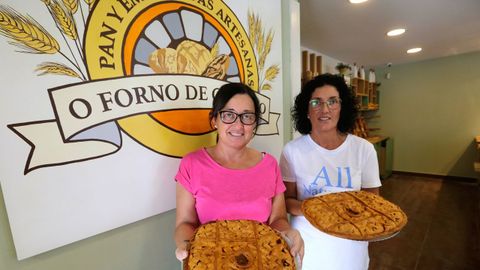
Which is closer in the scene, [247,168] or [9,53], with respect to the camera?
[9,53]

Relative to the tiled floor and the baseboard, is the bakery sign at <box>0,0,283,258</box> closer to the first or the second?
the tiled floor

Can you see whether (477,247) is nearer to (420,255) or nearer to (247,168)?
(420,255)

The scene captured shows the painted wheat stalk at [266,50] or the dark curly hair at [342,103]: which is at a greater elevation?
the painted wheat stalk at [266,50]

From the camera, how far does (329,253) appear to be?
3.36 ft

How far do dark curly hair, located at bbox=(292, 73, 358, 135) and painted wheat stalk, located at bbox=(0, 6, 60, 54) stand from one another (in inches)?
42.6

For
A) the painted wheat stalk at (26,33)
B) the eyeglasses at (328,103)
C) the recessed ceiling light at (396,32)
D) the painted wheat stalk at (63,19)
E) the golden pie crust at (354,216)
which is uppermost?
the recessed ceiling light at (396,32)

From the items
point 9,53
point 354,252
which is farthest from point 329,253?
point 9,53

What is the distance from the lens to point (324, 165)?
1104 mm

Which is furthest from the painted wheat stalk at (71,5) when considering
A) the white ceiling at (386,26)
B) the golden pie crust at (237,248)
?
the white ceiling at (386,26)

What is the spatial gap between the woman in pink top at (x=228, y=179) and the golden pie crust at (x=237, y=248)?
0.30ft

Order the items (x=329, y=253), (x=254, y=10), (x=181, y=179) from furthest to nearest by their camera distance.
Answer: (x=254, y=10), (x=329, y=253), (x=181, y=179)

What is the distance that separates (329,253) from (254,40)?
4.09 ft

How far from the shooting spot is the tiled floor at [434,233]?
222cm

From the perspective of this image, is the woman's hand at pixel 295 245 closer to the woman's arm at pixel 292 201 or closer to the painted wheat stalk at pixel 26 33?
the woman's arm at pixel 292 201
